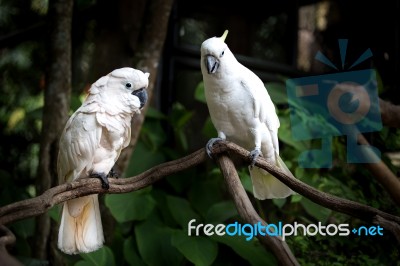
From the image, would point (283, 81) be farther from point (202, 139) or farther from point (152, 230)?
point (152, 230)

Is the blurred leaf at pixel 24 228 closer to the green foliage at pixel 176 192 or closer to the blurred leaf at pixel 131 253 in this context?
the green foliage at pixel 176 192

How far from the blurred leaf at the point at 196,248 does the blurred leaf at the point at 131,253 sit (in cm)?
17

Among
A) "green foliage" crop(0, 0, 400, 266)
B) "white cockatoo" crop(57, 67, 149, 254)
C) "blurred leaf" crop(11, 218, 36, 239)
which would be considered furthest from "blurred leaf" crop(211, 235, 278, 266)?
"blurred leaf" crop(11, 218, 36, 239)

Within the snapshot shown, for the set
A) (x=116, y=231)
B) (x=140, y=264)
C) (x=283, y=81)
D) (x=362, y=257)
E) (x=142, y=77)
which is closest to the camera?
(x=142, y=77)

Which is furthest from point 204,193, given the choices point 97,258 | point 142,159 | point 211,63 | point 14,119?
point 211,63

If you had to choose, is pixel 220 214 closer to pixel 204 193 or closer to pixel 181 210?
pixel 181 210

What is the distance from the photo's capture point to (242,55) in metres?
2.20

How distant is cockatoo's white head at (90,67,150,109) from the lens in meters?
1.19

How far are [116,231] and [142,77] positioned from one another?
1.06 metres

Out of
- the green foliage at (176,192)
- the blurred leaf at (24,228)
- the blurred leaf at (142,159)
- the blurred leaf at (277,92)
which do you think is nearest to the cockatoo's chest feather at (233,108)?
the green foliage at (176,192)

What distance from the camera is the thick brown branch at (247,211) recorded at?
3.51 feet

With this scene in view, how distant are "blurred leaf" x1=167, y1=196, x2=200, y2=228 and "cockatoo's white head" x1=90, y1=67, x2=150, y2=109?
90cm

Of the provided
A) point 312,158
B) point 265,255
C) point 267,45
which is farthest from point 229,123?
point 267,45

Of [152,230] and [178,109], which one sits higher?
[178,109]
